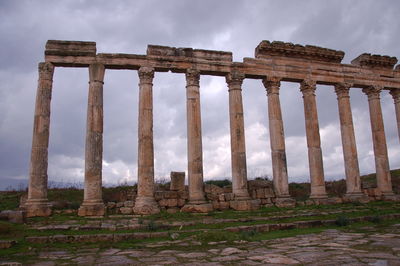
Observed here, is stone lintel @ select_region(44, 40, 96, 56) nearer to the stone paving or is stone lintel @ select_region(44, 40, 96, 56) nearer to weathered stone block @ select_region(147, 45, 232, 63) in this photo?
weathered stone block @ select_region(147, 45, 232, 63)

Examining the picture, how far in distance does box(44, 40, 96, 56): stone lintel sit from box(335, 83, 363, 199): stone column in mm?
Result: 15472

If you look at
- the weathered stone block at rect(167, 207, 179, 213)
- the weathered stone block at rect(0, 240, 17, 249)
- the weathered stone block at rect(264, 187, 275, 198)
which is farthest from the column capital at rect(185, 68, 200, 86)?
the weathered stone block at rect(0, 240, 17, 249)

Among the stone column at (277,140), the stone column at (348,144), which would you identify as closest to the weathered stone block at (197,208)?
the stone column at (277,140)

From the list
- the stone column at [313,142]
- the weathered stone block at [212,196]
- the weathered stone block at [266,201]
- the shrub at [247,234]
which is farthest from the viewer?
the stone column at [313,142]

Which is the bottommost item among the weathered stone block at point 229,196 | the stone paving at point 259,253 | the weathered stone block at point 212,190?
the stone paving at point 259,253

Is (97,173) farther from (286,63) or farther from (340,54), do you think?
(340,54)

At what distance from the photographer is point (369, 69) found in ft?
73.6

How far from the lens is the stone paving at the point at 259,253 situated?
614 cm

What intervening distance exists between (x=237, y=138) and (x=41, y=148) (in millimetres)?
10127

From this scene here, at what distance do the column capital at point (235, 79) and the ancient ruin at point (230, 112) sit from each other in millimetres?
58

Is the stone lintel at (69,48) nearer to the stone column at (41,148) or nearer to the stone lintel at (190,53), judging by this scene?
the stone column at (41,148)

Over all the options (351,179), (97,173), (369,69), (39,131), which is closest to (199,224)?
(97,173)

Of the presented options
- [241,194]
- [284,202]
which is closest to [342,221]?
[284,202]

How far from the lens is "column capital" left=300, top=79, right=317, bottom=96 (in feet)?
67.2
